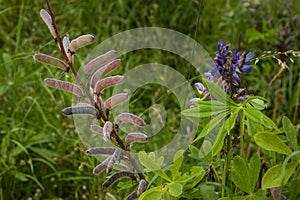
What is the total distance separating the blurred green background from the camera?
2463 millimetres

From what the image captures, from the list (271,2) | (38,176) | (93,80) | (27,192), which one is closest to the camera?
(93,80)

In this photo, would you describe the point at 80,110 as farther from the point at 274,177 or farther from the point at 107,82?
the point at 274,177

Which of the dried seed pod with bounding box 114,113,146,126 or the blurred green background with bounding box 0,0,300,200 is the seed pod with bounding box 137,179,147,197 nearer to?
the dried seed pod with bounding box 114,113,146,126

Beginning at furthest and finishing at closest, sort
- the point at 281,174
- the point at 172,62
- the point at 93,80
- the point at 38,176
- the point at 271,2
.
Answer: the point at 271,2 < the point at 172,62 < the point at 38,176 < the point at 93,80 < the point at 281,174

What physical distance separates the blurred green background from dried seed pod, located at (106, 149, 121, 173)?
0.40 m

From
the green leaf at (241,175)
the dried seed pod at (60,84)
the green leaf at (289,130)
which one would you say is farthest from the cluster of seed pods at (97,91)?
the green leaf at (289,130)

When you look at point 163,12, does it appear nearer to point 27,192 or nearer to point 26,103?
point 26,103

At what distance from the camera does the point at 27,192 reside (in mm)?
2408

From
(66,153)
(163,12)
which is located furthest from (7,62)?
(163,12)

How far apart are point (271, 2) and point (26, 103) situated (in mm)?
1664

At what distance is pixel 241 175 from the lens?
1.38 meters

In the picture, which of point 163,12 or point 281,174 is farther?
point 163,12

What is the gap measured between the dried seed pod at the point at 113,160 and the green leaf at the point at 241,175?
0.85 feet

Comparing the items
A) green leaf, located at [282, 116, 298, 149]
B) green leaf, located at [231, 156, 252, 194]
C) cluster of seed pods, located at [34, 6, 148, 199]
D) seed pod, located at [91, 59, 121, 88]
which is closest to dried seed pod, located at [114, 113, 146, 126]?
cluster of seed pods, located at [34, 6, 148, 199]
